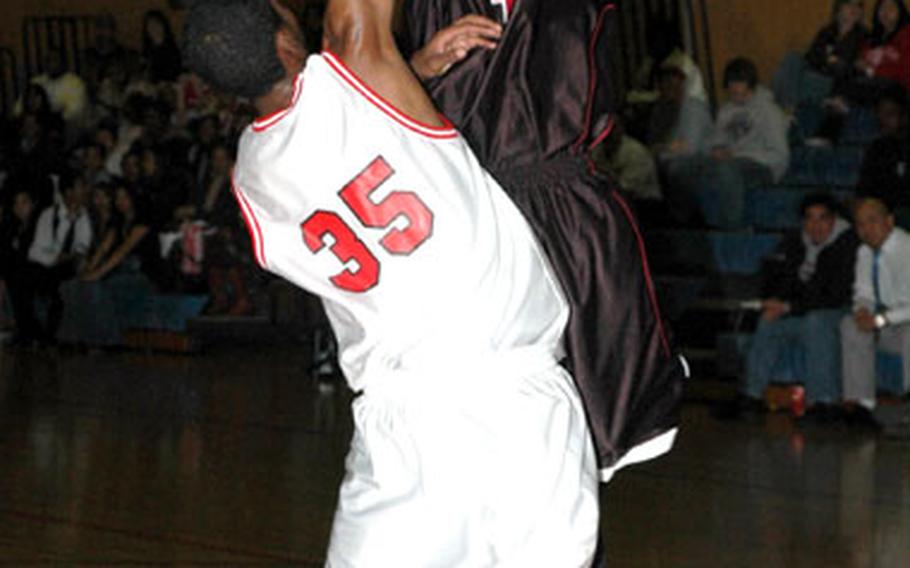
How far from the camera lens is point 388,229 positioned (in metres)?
3.24

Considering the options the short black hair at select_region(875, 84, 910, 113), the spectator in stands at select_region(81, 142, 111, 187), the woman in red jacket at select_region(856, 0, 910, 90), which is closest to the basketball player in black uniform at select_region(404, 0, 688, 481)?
the short black hair at select_region(875, 84, 910, 113)

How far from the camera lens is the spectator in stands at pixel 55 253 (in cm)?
1434

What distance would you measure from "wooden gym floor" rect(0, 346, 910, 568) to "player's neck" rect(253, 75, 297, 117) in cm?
322

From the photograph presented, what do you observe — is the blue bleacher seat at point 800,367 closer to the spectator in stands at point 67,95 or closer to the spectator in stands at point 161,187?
the spectator in stands at point 161,187

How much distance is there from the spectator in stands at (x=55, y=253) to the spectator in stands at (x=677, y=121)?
4.81m

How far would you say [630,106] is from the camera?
13305 millimetres

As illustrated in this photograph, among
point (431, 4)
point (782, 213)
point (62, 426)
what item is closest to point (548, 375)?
point (431, 4)

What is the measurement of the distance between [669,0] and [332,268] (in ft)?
37.1

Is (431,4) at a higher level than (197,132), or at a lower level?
higher

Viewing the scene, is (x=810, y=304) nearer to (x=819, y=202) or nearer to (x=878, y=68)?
(x=819, y=202)

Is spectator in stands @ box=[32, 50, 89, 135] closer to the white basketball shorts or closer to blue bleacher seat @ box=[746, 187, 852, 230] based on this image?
blue bleacher seat @ box=[746, 187, 852, 230]

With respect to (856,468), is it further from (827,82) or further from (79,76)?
(79,76)

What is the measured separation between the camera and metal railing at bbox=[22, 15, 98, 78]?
1886cm

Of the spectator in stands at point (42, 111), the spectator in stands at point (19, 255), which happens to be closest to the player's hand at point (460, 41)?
the spectator in stands at point (19, 255)
